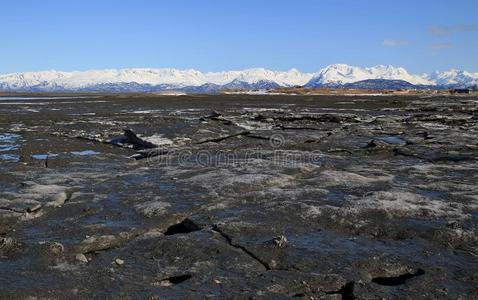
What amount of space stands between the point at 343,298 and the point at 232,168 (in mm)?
7817

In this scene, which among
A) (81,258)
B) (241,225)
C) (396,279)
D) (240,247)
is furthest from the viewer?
(241,225)

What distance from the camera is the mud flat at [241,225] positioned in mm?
5707

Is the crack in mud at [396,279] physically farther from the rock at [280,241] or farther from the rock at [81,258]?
the rock at [81,258]

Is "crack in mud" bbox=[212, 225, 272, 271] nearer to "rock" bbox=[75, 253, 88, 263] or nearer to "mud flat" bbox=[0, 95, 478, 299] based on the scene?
"mud flat" bbox=[0, 95, 478, 299]

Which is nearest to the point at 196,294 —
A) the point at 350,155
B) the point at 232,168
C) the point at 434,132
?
the point at 232,168

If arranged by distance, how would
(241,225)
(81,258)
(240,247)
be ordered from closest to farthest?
1. (81,258)
2. (240,247)
3. (241,225)

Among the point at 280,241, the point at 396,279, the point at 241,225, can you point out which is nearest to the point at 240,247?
the point at 280,241

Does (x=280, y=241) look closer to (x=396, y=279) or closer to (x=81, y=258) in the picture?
(x=396, y=279)

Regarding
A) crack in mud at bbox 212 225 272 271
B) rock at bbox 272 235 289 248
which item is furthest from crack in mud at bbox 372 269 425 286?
rock at bbox 272 235 289 248

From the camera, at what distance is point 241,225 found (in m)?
7.85

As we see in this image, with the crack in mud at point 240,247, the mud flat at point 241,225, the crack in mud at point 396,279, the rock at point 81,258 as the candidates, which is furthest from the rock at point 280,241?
the rock at point 81,258

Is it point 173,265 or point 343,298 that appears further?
point 173,265

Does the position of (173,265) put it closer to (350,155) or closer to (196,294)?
(196,294)

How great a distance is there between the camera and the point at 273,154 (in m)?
15.8
